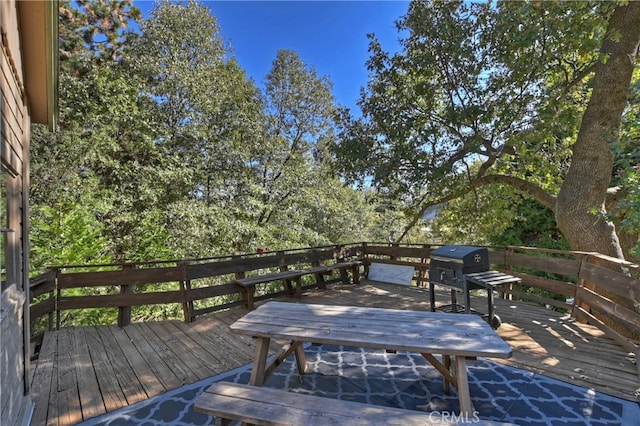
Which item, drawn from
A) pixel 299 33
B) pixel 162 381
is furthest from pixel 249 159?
pixel 162 381

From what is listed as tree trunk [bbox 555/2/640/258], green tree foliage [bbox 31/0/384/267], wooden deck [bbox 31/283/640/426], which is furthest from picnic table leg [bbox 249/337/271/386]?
green tree foliage [bbox 31/0/384/267]

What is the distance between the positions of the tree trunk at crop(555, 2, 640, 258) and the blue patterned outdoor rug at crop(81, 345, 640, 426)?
231cm

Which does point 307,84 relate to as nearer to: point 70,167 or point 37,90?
point 70,167

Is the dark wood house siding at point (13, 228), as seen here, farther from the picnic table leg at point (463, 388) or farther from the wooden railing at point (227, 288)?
the picnic table leg at point (463, 388)

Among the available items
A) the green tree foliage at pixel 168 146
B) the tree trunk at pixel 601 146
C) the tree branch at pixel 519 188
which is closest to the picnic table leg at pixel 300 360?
the tree trunk at pixel 601 146

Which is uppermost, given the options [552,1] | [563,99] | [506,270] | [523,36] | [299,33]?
[299,33]

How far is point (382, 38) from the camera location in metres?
5.68

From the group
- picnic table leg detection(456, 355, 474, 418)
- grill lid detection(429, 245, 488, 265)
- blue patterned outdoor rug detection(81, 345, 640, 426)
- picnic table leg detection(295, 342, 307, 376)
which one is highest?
grill lid detection(429, 245, 488, 265)

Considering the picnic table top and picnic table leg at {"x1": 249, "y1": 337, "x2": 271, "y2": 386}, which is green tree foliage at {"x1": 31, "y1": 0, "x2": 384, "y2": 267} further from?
picnic table leg at {"x1": 249, "y1": 337, "x2": 271, "y2": 386}

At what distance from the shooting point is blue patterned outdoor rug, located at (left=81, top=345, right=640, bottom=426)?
2002 millimetres

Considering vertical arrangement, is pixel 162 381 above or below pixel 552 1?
below

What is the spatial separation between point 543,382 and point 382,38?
564cm

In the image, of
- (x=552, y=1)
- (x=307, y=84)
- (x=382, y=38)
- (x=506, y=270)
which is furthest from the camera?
(x=307, y=84)

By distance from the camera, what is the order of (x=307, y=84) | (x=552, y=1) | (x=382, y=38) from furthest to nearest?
(x=307, y=84), (x=382, y=38), (x=552, y=1)
